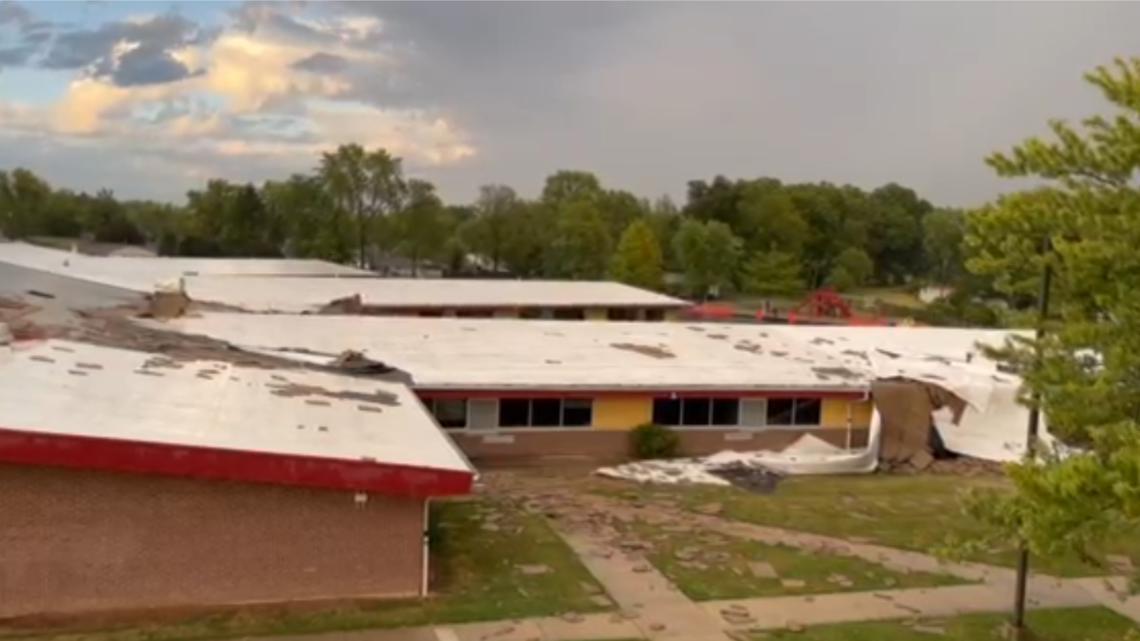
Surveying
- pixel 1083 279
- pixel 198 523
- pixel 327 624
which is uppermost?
pixel 1083 279

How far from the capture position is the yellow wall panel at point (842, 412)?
31141 mm

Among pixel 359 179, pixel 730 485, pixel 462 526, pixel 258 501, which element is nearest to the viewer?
pixel 258 501

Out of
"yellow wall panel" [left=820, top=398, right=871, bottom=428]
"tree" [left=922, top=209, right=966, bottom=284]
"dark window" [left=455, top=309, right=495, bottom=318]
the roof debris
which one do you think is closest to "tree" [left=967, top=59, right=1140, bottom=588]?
"yellow wall panel" [left=820, top=398, right=871, bottom=428]

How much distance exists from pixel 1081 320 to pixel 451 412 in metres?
17.8

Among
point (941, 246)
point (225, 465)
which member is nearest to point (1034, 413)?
point (225, 465)

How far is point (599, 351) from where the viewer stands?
33.3 metres

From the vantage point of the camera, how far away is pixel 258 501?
1697 cm

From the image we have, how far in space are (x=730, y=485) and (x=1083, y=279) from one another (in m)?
14.6

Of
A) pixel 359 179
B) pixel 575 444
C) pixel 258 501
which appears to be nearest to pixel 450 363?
pixel 575 444

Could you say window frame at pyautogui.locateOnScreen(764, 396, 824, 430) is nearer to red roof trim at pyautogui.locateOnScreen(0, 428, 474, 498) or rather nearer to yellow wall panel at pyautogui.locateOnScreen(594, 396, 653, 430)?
yellow wall panel at pyautogui.locateOnScreen(594, 396, 653, 430)

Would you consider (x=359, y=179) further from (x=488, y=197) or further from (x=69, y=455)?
(x=69, y=455)

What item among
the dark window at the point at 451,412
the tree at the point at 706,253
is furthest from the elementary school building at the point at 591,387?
the tree at the point at 706,253

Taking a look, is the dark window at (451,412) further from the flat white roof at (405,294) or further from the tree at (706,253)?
the tree at (706,253)

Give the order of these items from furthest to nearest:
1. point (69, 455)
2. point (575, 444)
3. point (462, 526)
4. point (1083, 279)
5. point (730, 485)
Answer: point (575, 444), point (730, 485), point (462, 526), point (69, 455), point (1083, 279)
